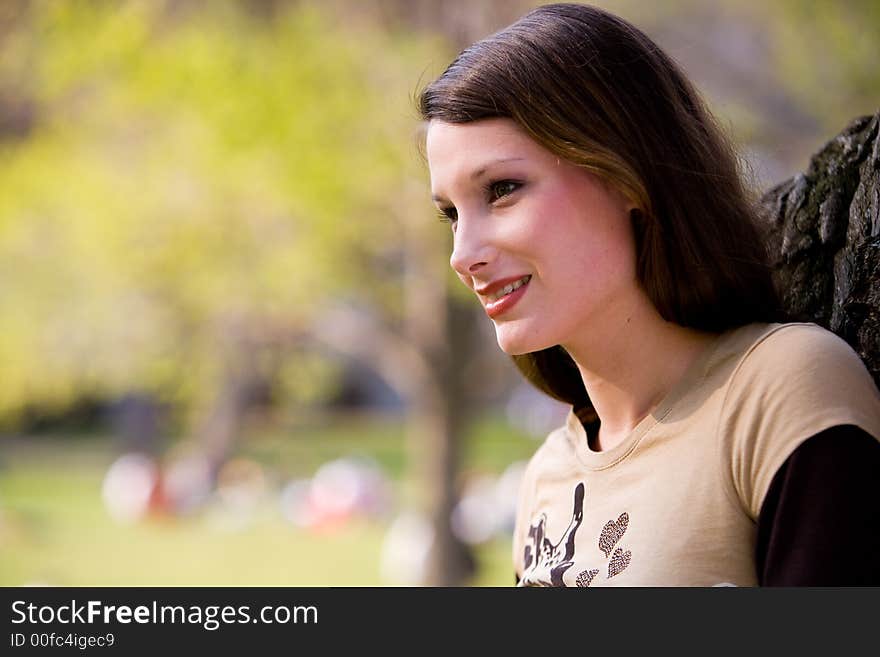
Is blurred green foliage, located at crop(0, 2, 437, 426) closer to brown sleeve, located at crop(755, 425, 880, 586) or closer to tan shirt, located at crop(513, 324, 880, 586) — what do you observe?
tan shirt, located at crop(513, 324, 880, 586)

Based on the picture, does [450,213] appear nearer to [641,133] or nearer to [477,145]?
[477,145]

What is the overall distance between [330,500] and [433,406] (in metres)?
4.95

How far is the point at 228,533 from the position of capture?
47.5 ft

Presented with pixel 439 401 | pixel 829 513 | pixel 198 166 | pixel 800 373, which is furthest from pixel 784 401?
pixel 439 401

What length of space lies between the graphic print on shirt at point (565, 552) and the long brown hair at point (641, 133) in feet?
0.99

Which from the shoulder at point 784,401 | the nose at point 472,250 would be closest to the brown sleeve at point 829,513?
the shoulder at point 784,401

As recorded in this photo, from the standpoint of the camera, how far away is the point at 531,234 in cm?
156

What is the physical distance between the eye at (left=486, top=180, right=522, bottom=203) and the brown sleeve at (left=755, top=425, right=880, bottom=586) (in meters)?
0.51

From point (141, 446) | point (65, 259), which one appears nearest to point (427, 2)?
point (65, 259)

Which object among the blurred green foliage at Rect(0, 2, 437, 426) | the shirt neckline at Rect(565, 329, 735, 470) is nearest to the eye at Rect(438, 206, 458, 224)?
the shirt neckline at Rect(565, 329, 735, 470)

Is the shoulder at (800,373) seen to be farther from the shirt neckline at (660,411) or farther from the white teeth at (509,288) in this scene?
the white teeth at (509,288)

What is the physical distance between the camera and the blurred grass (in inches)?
466

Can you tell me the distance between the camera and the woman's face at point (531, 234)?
156cm

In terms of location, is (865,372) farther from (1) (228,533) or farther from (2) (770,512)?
(1) (228,533)
